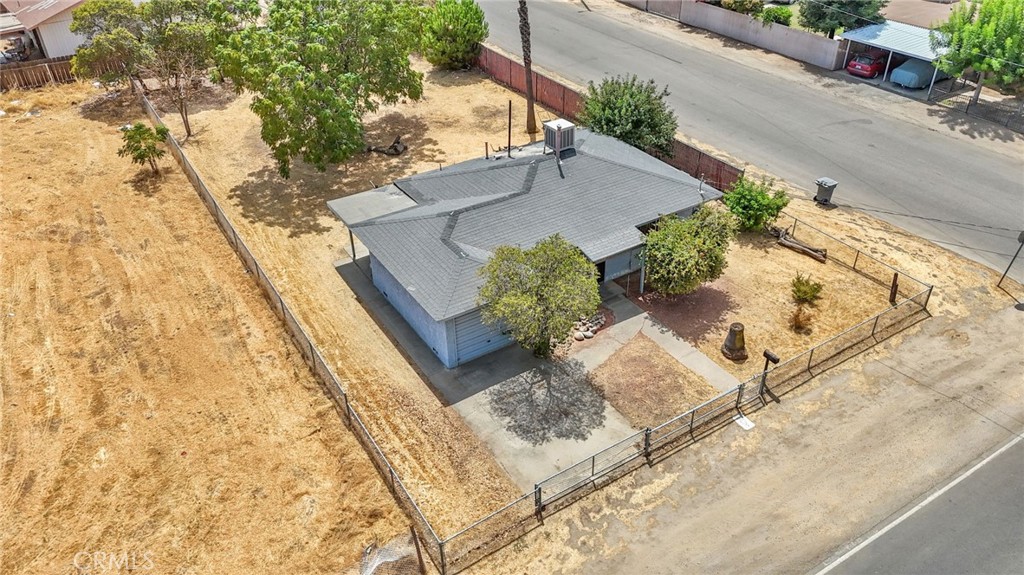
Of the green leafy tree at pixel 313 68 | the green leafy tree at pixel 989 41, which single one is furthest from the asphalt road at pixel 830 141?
the green leafy tree at pixel 313 68

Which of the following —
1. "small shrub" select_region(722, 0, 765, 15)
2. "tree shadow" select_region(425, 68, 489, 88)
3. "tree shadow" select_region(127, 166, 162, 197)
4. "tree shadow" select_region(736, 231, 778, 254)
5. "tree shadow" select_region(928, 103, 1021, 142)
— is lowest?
"tree shadow" select_region(736, 231, 778, 254)

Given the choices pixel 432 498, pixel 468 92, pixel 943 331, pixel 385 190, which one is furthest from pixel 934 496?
pixel 468 92

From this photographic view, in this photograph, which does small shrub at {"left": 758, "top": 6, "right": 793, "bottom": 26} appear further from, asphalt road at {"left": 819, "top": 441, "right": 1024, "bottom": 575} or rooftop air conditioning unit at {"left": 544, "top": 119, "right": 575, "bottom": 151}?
Result: asphalt road at {"left": 819, "top": 441, "right": 1024, "bottom": 575}

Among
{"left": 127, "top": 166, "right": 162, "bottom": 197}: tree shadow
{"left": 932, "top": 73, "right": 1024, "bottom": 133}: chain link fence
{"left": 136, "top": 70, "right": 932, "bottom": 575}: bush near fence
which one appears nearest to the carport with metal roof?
{"left": 932, "top": 73, "right": 1024, "bottom": 133}: chain link fence

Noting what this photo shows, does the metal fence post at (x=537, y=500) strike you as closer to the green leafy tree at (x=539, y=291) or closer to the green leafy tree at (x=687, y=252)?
the green leafy tree at (x=539, y=291)

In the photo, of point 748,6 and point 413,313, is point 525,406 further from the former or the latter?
point 748,6

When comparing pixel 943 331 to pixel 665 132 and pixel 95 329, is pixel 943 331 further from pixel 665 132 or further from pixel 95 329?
pixel 95 329
